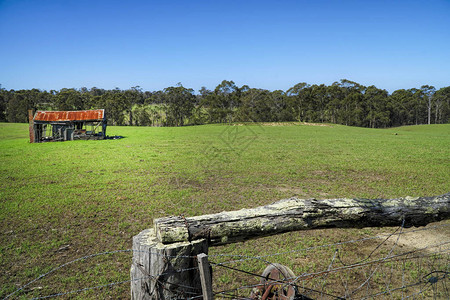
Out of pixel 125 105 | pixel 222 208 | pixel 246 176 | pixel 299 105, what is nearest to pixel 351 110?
pixel 299 105

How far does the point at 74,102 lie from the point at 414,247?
264 feet

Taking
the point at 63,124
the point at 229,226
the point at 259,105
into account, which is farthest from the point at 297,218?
the point at 259,105

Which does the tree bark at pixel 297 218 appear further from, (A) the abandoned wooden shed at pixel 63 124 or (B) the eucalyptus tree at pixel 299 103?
(B) the eucalyptus tree at pixel 299 103

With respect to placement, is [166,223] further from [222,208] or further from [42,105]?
[42,105]

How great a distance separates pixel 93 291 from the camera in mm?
5102

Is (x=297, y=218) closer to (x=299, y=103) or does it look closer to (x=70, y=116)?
(x=70, y=116)

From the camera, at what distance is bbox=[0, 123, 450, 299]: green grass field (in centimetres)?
602

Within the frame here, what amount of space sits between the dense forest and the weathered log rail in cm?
6493

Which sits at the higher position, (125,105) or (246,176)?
(125,105)

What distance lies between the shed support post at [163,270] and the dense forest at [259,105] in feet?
217

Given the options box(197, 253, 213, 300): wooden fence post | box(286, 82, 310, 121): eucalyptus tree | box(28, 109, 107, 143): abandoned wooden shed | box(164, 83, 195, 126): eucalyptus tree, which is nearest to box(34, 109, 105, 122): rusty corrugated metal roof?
box(28, 109, 107, 143): abandoned wooden shed

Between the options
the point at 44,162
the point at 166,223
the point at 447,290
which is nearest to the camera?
the point at 166,223

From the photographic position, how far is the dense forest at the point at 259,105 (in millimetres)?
72438

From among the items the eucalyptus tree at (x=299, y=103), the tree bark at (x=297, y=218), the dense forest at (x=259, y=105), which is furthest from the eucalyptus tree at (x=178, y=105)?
the tree bark at (x=297, y=218)
